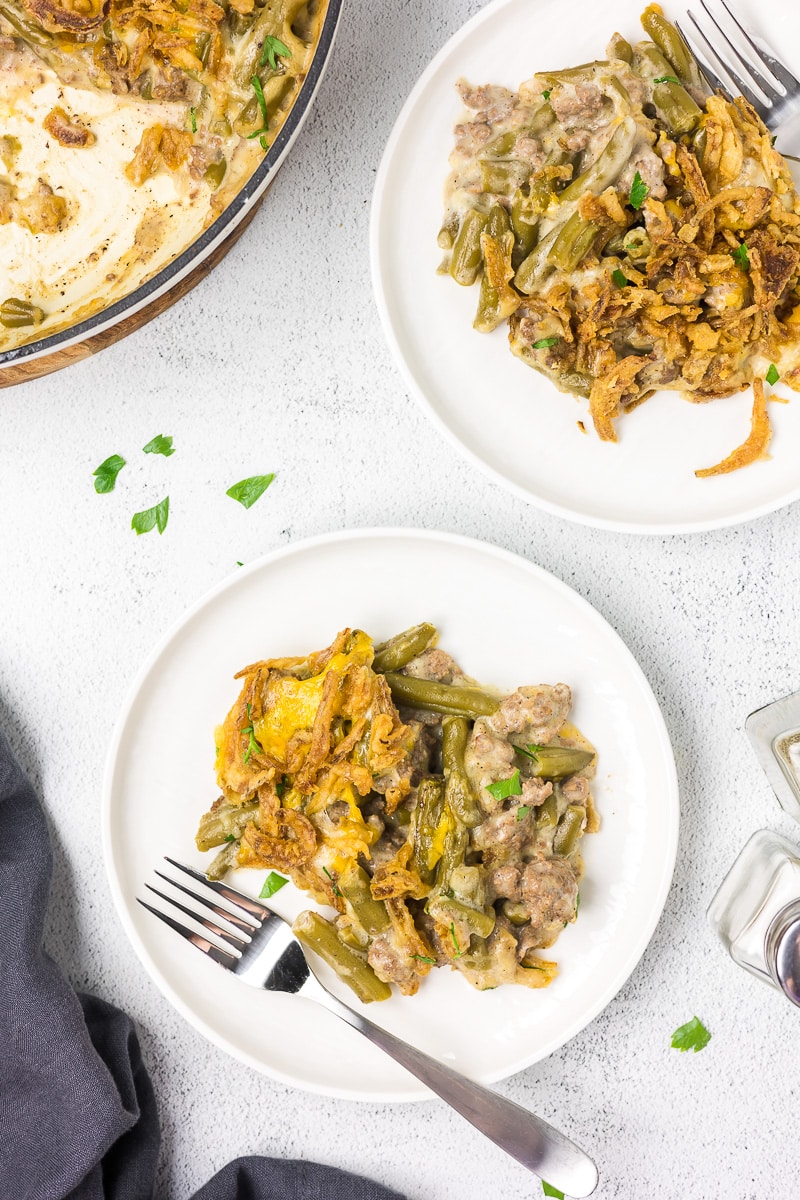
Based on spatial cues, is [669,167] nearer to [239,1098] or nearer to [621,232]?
[621,232]

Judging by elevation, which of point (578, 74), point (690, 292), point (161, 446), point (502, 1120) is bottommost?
point (502, 1120)

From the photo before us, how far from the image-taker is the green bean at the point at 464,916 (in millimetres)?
1982

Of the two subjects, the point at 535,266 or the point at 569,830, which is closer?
the point at 535,266

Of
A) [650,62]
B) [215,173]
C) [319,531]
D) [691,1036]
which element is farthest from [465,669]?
[650,62]

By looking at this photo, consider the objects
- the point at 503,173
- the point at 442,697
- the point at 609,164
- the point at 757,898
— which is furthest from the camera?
the point at 757,898

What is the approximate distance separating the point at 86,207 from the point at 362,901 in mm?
1634

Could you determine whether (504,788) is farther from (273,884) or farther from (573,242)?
(573,242)

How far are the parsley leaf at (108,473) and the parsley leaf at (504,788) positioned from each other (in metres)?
1.15

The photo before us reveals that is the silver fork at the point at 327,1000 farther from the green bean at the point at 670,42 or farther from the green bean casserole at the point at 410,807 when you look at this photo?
the green bean at the point at 670,42

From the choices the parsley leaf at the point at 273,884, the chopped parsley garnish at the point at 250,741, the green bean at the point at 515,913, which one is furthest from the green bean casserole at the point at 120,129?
the green bean at the point at 515,913

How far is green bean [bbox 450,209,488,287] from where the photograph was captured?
200 centimetres

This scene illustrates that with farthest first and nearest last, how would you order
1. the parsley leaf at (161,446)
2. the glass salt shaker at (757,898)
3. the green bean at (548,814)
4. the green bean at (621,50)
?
the parsley leaf at (161,446) → the glass salt shaker at (757,898) → the green bean at (548,814) → the green bean at (621,50)

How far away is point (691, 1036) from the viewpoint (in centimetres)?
227

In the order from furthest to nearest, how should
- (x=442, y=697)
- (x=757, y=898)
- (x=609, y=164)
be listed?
(x=757, y=898), (x=442, y=697), (x=609, y=164)
